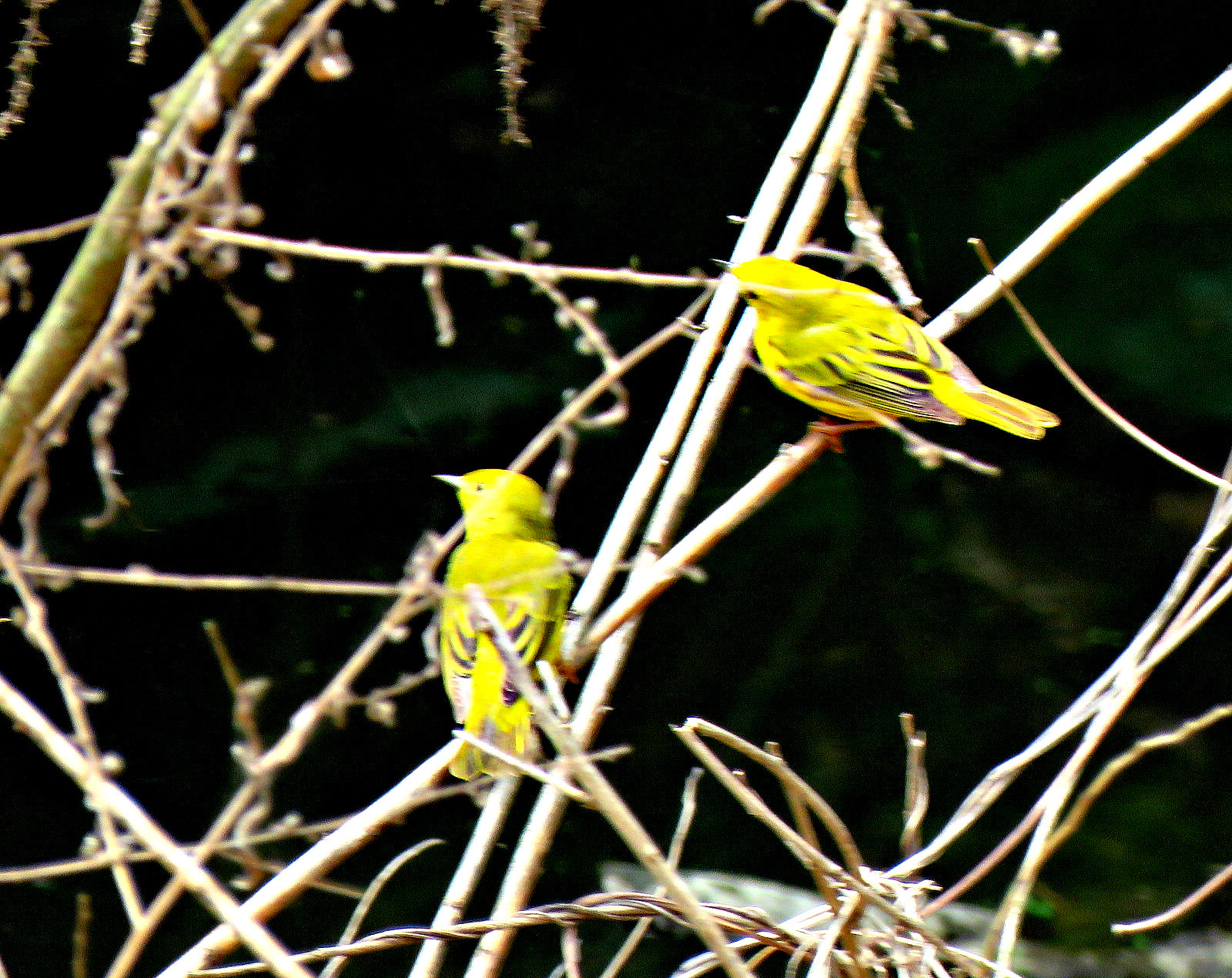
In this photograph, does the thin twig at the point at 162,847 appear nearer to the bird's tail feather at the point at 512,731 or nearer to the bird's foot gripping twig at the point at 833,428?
the bird's tail feather at the point at 512,731

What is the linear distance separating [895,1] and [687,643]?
180 centimetres

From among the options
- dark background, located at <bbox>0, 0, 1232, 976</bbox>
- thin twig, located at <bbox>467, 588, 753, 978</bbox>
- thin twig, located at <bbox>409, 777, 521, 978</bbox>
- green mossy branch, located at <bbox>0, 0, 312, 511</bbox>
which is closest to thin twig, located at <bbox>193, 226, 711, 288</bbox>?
green mossy branch, located at <bbox>0, 0, 312, 511</bbox>

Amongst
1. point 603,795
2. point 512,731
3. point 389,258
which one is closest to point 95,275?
point 389,258

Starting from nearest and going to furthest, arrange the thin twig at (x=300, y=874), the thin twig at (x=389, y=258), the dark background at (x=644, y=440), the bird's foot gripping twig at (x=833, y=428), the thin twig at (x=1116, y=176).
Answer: the thin twig at (x=389, y=258) → the thin twig at (x=300, y=874) → the thin twig at (x=1116, y=176) → the bird's foot gripping twig at (x=833, y=428) → the dark background at (x=644, y=440)

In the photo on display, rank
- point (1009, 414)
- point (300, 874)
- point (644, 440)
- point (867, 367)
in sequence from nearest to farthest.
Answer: point (300, 874) → point (1009, 414) → point (867, 367) → point (644, 440)

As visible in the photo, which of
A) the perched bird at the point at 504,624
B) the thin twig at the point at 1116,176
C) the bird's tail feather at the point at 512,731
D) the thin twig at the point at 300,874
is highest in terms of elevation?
the thin twig at the point at 1116,176

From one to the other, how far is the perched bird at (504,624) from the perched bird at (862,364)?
636 mm

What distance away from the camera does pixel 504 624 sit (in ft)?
6.98

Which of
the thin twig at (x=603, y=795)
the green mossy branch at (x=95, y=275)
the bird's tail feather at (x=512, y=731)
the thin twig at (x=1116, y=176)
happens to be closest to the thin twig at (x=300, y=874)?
the thin twig at (x=603, y=795)

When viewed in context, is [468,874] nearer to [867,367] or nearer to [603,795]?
[603,795]

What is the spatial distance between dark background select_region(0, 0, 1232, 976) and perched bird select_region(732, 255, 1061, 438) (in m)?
0.27

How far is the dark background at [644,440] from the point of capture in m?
2.76

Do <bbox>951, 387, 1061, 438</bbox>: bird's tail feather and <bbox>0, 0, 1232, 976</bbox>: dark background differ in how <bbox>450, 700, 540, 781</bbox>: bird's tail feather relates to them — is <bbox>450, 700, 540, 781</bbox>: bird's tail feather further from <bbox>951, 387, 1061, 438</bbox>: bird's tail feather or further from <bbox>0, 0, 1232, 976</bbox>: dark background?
<bbox>951, 387, 1061, 438</bbox>: bird's tail feather

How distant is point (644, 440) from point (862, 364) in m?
0.56
